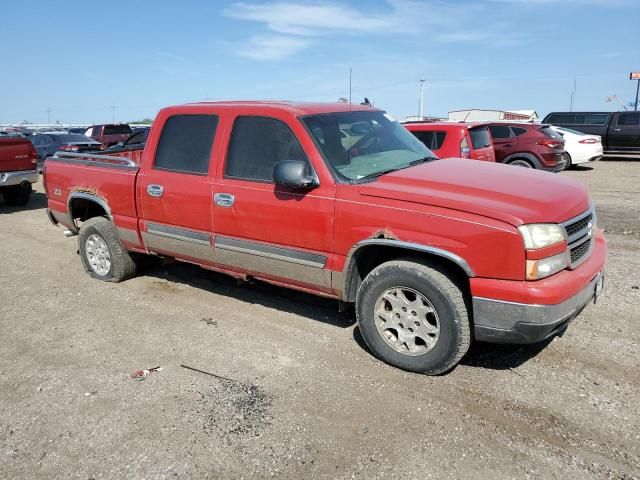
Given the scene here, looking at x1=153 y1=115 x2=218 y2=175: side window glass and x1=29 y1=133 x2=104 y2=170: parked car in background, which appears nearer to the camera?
x1=153 y1=115 x2=218 y2=175: side window glass

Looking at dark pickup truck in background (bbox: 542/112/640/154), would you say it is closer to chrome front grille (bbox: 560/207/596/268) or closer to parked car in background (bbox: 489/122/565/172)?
parked car in background (bbox: 489/122/565/172)

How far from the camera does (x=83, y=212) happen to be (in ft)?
20.3

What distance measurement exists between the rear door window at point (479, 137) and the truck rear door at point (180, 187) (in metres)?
6.14

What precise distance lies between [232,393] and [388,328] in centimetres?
118

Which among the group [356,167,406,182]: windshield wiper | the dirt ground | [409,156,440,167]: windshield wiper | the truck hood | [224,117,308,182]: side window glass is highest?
Result: [224,117,308,182]: side window glass

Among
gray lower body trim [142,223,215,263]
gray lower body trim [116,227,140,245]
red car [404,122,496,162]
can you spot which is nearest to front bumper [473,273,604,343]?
gray lower body trim [142,223,215,263]

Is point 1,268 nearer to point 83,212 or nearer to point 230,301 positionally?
point 83,212

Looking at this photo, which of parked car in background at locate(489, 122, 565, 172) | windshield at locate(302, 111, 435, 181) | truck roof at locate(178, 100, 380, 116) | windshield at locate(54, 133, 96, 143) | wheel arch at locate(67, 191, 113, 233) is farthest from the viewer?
windshield at locate(54, 133, 96, 143)

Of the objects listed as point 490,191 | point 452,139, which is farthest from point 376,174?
point 452,139

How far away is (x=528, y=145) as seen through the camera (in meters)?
12.5

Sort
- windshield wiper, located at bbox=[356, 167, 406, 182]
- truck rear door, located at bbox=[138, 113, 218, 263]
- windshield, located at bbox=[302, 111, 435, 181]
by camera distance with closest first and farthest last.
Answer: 1. windshield wiper, located at bbox=[356, 167, 406, 182]
2. windshield, located at bbox=[302, 111, 435, 181]
3. truck rear door, located at bbox=[138, 113, 218, 263]

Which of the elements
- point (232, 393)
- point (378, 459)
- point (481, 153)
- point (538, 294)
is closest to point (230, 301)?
point (232, 393)

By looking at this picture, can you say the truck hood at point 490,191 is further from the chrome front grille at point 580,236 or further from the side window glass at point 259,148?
the side window glass at point 259,148

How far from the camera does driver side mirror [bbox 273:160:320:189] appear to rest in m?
3.71
